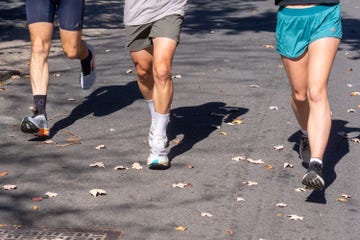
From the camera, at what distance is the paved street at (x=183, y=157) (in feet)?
20.6

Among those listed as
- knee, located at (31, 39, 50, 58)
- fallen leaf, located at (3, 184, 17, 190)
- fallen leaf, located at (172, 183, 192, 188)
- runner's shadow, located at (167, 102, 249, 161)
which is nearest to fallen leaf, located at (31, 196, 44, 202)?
fallen leaf, located at (3, 184, 17, 190)

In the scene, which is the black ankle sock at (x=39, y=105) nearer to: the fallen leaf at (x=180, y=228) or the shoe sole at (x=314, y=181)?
the fallen leaf at (x=180, y=228)

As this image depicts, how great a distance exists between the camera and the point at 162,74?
7418mm

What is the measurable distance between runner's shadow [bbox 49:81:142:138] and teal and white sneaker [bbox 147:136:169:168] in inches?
57.8

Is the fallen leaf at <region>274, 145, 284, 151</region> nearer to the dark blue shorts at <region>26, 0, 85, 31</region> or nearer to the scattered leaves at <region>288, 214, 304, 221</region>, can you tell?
the scattered leaves at <region>288, 214, 304, 221</region>

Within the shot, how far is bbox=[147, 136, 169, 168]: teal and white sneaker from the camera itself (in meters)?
7.51

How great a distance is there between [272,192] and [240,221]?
2.51ft

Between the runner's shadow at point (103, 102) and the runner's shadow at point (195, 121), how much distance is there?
669mm

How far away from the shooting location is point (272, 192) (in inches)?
277

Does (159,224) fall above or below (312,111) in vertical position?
below

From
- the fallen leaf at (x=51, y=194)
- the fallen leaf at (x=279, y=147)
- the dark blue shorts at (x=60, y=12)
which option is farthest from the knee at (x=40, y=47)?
the fallen leaf at (x=279, y=147)

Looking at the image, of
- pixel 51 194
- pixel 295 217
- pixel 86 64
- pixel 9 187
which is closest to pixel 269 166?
pixel 295 217

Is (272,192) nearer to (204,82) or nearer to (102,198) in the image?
(102,198)

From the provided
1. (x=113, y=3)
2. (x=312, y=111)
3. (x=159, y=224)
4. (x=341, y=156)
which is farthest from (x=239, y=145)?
(x=113, y=3)
